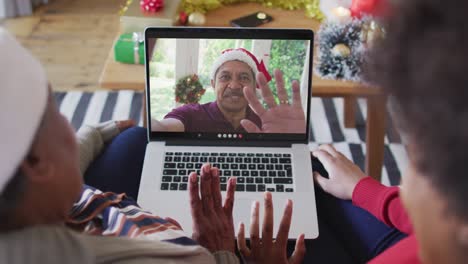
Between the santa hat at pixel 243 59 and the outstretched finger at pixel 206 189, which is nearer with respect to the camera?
the outstretched finger at pixel 206 189

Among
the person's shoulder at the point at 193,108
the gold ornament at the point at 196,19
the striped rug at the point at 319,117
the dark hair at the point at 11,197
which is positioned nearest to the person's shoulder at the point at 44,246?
the dark hair at the point at 11,197

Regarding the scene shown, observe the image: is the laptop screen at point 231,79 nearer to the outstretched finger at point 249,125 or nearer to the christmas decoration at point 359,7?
the outstretched finger at point 249,125

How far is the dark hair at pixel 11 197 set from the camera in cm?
64

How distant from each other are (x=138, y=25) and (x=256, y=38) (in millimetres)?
480

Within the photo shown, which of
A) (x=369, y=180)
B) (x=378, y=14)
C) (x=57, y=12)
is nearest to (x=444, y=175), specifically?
(x=378, y=14)

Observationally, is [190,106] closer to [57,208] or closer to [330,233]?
[330,233]

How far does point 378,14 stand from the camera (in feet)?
1.81

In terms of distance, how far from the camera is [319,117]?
2.27 metres

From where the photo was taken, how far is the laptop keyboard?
1.15 meters

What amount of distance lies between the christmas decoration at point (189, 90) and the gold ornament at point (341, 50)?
0.42m

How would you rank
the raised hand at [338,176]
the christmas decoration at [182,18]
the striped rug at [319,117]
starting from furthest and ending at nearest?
the striped rug at [319,117] → the christmas decoration at [182,18] → the raised hand at [338,176]

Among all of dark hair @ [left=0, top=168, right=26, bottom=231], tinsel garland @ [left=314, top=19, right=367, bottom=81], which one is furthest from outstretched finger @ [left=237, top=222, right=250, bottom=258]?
tinsel garland @ [left=314, top=19, right=367, bottom=81]

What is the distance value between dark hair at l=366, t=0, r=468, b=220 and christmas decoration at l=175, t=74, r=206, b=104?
70 cm

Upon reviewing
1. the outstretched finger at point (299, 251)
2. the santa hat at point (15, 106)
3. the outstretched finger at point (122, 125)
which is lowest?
the outstretched finger at point (299, 251)
